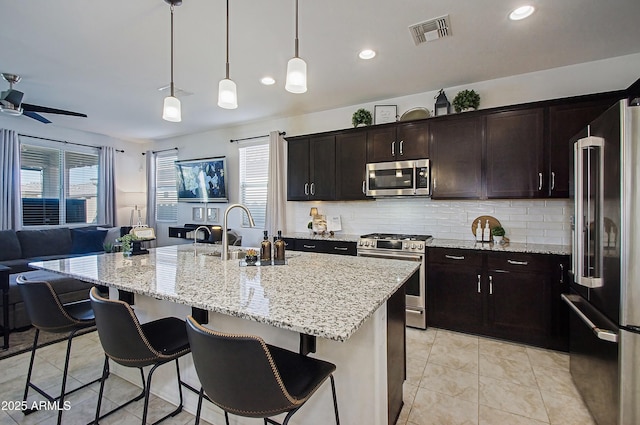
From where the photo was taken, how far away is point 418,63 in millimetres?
3029

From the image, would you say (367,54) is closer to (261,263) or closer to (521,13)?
(521,13)

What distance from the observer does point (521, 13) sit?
224cm

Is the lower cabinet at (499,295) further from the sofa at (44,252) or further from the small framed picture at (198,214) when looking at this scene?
the small framed picture at (198,214)

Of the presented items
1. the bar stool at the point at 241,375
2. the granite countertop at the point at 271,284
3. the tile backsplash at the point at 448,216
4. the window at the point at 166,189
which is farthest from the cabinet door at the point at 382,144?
the window at the point at 166,189

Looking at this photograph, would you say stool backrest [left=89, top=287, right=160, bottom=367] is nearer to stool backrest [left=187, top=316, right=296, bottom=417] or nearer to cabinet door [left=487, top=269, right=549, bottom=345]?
stool backrest [left=187, top=316, right=296, bottom=417]

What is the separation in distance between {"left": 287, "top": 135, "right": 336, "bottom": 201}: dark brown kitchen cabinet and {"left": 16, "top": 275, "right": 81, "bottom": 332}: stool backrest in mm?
3026

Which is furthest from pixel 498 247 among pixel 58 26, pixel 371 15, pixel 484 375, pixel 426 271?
pixel 58 26

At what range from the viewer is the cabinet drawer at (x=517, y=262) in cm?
281

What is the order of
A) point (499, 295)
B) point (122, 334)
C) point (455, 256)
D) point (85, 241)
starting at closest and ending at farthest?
point (122, 334) → point (499, 295) → point (455, 256) → point (85, 241)

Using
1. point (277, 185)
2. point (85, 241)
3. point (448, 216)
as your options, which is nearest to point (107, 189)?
point (85, 241)

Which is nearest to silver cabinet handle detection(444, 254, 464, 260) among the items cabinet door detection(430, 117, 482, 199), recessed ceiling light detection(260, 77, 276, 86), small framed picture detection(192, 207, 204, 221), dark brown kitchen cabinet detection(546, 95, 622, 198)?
cabinet door detection(430, 117, 482, 199)

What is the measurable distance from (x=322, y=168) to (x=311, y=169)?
0.19 m

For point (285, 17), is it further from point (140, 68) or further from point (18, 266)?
point (18, 266)

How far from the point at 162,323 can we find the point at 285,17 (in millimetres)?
2292
